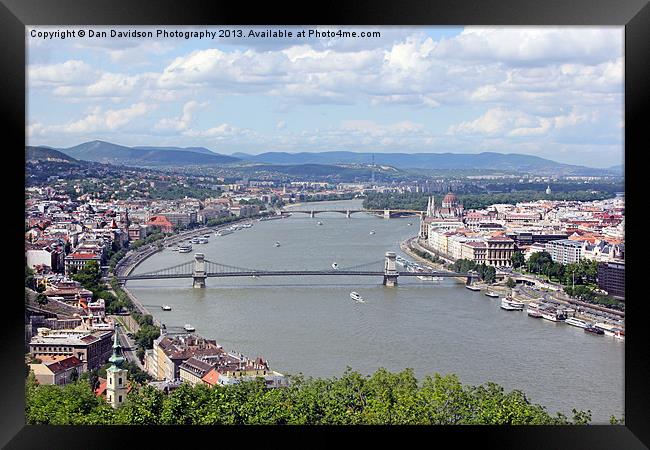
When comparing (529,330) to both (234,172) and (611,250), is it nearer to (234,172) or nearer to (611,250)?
(611,250)

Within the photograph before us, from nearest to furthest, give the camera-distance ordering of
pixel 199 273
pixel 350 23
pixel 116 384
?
pixel 350 23 < pixel 116 384 < pixel 199 273

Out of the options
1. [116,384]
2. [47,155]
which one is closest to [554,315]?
[116,384]

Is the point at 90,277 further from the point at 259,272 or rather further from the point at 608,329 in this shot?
the point at 608,329

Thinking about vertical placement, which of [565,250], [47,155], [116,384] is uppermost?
[47,155]

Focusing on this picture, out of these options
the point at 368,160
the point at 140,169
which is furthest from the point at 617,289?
the point at 140,169

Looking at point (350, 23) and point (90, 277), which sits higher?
point (350, 23)

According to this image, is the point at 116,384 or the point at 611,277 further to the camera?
the point at 611,277

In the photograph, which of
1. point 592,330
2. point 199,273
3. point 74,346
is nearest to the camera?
point 74,346
